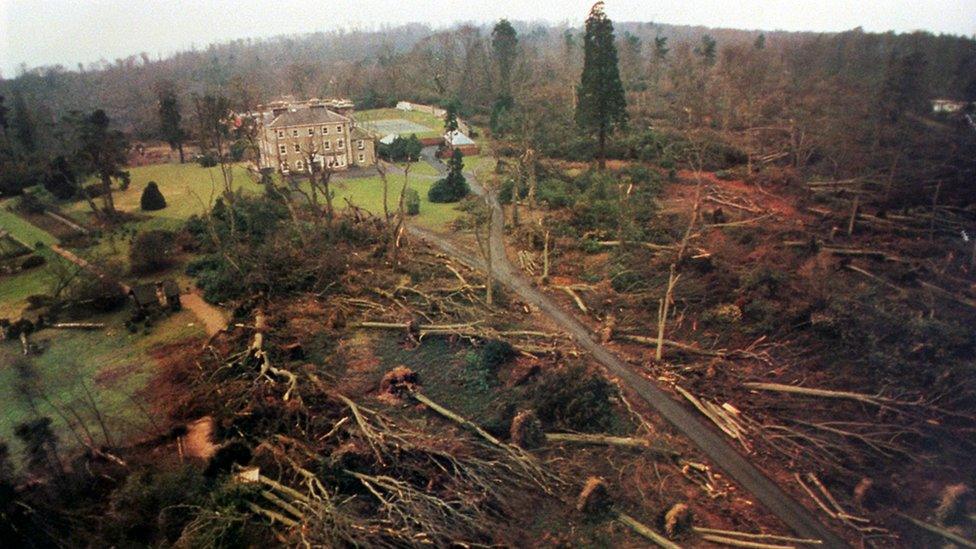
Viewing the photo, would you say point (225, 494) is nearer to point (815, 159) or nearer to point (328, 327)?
point (328, 327)

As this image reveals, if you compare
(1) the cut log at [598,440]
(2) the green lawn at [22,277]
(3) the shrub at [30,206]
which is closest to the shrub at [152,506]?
(1) the cut log at [598,440]

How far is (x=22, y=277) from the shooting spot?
27969mm

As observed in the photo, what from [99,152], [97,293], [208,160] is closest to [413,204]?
[97,293]

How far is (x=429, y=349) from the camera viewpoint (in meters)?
21.0

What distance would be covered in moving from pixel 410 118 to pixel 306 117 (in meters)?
23.8

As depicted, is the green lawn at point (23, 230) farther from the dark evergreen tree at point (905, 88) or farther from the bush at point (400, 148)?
the dark evergreen tree at point (905, 88)

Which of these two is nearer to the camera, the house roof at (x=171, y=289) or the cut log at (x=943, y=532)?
the cut log at (x=943, y=532)

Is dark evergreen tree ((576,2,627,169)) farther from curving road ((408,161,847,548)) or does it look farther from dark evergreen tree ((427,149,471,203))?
curving road ((408,161,847,548))

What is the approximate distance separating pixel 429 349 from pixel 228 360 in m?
6.54

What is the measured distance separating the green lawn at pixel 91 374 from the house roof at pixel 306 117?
24.5 metres

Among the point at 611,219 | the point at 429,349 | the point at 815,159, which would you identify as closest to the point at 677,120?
the point at 815,159

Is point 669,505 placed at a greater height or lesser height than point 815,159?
lesser

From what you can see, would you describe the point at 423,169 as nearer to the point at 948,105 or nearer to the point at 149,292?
the point at 149,292

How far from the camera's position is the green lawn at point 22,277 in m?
25.1
